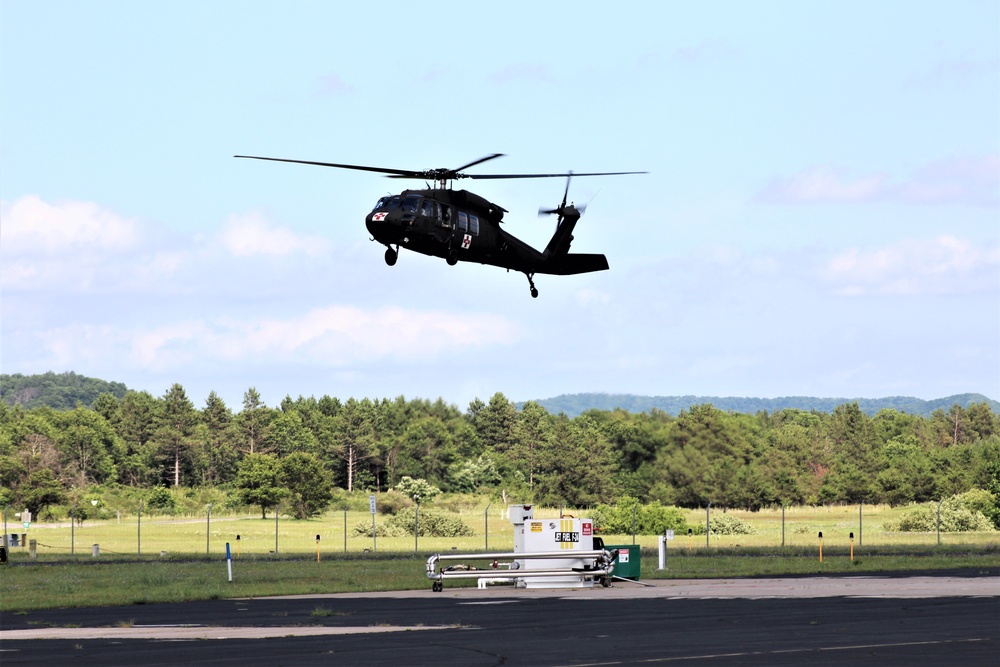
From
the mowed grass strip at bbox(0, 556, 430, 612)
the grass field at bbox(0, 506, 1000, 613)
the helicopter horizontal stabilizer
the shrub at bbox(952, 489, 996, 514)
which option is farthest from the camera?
the shrub at bbox(952, 489, 996, 514)

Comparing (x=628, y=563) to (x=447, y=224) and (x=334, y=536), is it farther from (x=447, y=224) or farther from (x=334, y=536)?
(x=334, y=536)

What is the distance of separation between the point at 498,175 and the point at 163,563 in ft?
87.5

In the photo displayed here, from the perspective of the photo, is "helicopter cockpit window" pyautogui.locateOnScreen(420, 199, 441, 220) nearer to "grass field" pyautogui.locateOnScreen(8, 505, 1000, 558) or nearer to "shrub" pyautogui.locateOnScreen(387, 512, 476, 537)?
"grass field" pyautogui.locateOnScreen(8, 505, 1000, 558)

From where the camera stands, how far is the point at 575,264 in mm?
46312

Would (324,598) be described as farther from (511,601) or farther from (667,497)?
(667,497)

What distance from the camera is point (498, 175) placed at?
130ft

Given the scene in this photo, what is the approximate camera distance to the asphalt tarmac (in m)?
20.5

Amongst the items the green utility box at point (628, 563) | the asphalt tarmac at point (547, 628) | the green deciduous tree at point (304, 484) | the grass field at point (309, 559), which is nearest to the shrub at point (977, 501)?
the grass field at point (309, 559)

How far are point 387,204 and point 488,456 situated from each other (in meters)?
132

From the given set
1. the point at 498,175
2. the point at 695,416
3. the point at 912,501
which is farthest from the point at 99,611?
the point at 695,416

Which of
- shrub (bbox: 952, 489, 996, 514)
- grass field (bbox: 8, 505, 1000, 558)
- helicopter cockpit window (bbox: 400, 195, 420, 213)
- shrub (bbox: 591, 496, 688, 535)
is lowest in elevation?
grass field (bbox: 8, 505, 1000, 558)

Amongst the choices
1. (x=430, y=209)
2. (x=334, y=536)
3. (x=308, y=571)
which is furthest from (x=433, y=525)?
(x=430, y=209)

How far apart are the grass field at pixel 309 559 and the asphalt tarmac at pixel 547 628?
5010 mm

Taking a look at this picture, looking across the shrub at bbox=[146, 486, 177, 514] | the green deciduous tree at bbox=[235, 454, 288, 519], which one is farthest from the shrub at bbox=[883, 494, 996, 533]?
the shrub at bbox=[146, 486, 177, 514]
